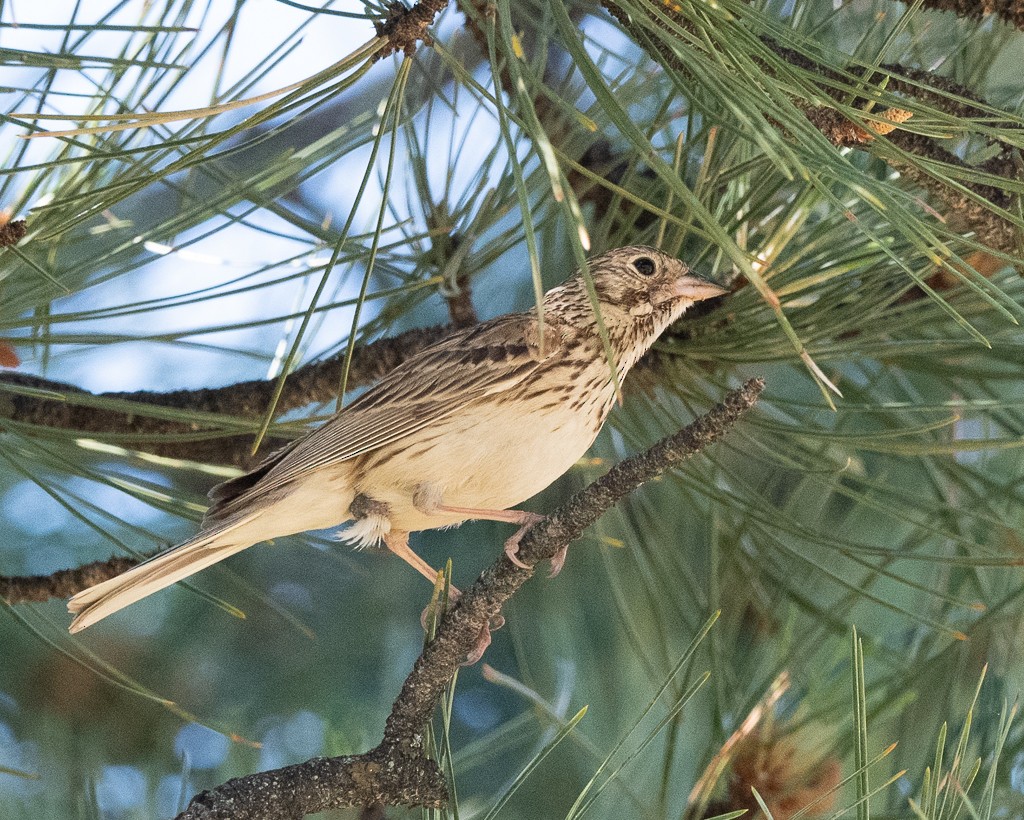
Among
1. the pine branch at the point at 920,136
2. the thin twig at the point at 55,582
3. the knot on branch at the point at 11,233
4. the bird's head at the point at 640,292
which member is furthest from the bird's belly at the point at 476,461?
the knot on branch at the point at 11,233

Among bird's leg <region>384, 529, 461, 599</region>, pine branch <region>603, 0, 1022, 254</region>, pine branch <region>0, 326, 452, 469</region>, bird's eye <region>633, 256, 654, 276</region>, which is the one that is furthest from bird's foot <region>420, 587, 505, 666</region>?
pine branch <region>603, 0, 1022, 254</region>

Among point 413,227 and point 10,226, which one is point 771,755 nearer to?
point 413,227

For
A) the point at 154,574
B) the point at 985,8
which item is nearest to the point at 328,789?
the point at 154,574

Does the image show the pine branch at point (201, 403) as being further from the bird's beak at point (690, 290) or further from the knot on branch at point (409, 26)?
the knot on branch at point (409, 26)

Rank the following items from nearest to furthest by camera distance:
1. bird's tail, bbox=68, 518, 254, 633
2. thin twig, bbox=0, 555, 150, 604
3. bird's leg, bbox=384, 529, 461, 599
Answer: bird's tail, bbox=68, 518, 254, 633
thin twig, bbox=0, 555, 150, 604
bird's leg, bbox=384, 529, 461, 599

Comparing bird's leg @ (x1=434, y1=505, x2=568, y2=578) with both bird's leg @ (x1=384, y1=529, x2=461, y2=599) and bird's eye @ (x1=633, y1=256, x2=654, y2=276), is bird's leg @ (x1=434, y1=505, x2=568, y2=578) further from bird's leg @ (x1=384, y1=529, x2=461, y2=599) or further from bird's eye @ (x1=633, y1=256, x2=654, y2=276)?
bird's eye @ (x1=633, y1=256, x2=654, y2=276)

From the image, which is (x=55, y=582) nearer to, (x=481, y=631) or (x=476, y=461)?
(x=476, y=461)

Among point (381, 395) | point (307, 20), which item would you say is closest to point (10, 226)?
point (307, 20)

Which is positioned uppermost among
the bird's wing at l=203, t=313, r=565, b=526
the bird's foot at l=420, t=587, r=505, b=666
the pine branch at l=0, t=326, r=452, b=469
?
the pine branch at l=0, t=326, r=452, b=469
